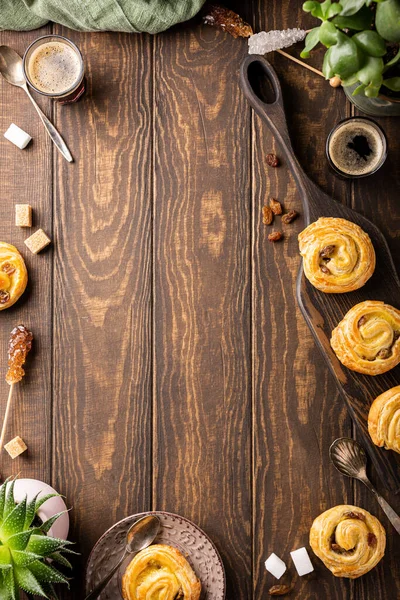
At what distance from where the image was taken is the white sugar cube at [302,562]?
6.26 feet

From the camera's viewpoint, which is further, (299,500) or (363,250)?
(299,500)

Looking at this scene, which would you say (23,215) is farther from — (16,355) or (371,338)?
(371,338)

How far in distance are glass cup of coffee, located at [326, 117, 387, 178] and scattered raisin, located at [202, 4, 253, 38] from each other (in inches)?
17.0

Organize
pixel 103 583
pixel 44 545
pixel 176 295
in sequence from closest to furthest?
pixel 44 545 → pixel 103 583 → pixel 176 295

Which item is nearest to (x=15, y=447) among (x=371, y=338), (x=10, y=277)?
(x=10, y=277)

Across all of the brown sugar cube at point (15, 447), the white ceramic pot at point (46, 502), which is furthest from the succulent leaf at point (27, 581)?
the brown sugar cube at point (15, 447)

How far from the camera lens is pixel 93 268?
1.99 m

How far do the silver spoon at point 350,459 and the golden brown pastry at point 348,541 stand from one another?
8cm

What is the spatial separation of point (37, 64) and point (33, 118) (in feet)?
0.55

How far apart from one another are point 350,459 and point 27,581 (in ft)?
3.28

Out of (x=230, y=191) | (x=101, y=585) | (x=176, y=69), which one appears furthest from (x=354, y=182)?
(x=101, y=585)

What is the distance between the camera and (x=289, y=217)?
195 centimetres

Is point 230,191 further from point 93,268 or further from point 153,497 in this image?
point 153,497

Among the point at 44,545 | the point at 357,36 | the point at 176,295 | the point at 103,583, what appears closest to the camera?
the point at 357,36
